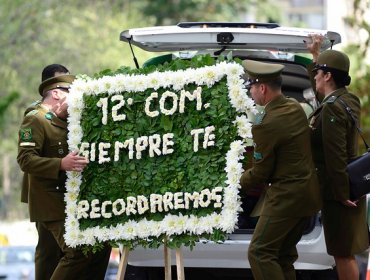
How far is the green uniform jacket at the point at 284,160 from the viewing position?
8336 millimetres

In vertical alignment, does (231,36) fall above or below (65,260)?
above

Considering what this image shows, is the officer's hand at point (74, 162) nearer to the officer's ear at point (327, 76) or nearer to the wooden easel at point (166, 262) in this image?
the wooden easel at point (166, 262)

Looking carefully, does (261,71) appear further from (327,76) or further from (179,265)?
(179,265)

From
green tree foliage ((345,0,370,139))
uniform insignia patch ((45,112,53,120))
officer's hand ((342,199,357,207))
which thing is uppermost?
green tree foliage ((345,0,370,139))

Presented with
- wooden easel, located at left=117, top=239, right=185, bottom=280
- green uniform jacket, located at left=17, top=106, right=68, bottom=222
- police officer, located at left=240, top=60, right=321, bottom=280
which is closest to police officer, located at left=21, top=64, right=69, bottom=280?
green uniform jacket, located at left=17, top=106, right=68, bottom=222

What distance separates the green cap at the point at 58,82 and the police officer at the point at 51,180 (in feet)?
0.42

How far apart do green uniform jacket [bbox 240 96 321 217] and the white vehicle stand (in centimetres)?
83

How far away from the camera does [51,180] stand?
9359 mm

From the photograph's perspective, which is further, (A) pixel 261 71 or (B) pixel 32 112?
(B) pixel 32 112

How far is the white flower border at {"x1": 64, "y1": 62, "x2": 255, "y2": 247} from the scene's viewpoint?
27.8ft

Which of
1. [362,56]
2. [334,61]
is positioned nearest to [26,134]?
[334,61]

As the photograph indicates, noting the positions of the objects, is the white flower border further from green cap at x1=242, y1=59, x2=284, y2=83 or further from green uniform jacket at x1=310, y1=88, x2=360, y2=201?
green uniform jacket at x1=310, y1=88, x2=360, y2=201

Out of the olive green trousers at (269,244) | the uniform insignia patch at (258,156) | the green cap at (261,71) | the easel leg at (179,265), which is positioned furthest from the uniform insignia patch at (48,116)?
the olive green trousers at (269,244)

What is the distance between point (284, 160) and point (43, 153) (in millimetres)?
2020
